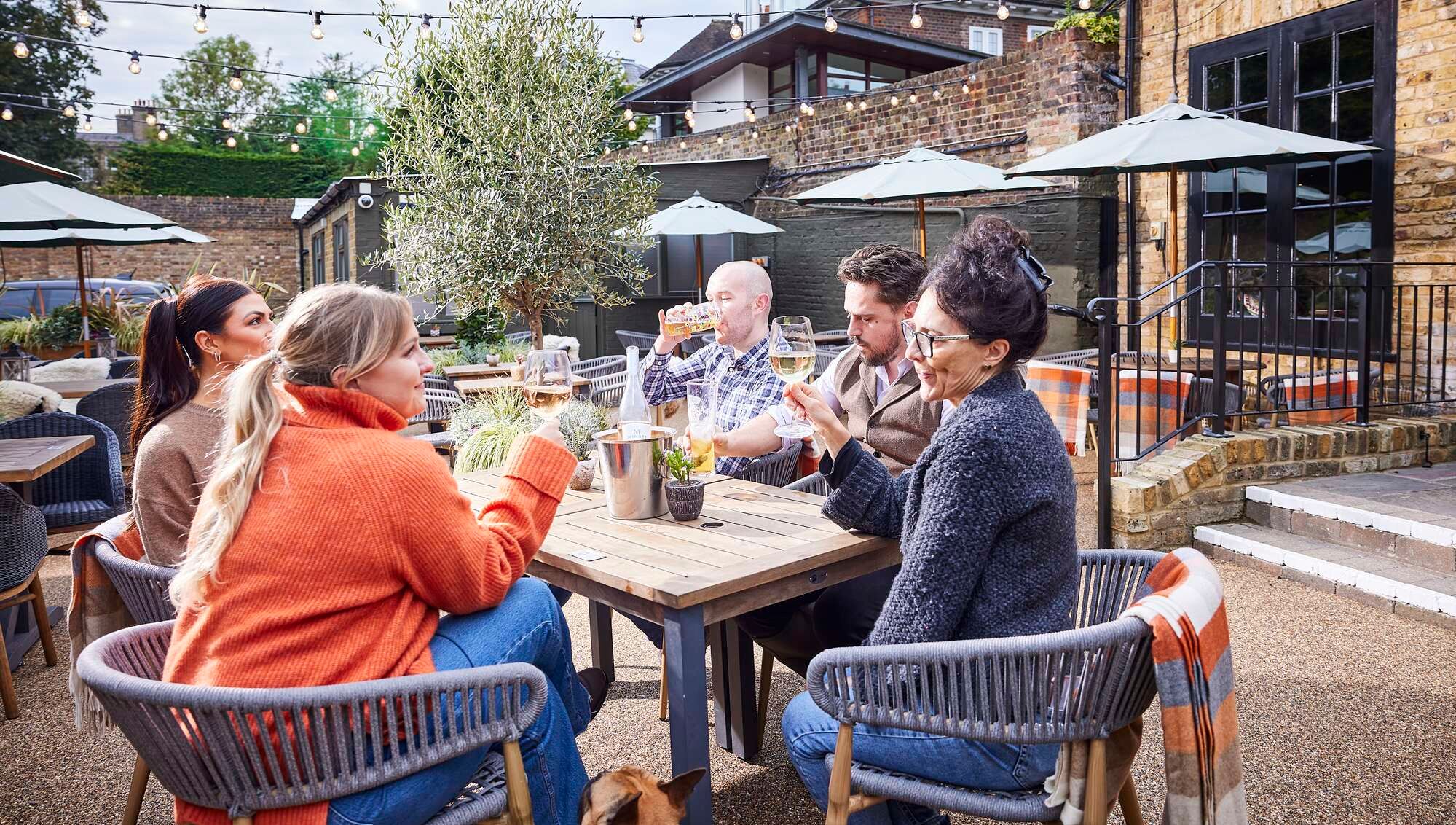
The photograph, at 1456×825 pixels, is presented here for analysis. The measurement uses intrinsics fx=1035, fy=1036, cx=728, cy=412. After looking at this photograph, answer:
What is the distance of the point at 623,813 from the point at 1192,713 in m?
0.97

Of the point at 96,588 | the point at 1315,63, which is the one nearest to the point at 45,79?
the point at 1315,63

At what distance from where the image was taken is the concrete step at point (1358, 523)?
4141 millimetres

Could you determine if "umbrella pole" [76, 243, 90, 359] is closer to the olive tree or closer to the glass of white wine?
the olive tree

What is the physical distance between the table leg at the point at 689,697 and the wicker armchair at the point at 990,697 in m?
0.29

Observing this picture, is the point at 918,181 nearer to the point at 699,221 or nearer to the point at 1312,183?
the point at 1312,183

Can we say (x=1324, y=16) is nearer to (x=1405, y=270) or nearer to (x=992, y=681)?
(x=1405, y=270)

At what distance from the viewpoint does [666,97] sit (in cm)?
2178

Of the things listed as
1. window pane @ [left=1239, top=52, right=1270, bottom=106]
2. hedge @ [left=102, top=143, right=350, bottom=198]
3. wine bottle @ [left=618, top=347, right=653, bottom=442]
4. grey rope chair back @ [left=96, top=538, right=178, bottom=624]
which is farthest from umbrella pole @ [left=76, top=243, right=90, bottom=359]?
hedge @ [left=102, top=143, right=350, bottom=198]

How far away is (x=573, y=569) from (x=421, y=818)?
59cm

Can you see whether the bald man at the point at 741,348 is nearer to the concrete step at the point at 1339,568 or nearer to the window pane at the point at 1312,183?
the concrete step at the point at 1339,568

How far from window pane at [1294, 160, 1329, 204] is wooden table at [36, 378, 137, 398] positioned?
25.5 feet

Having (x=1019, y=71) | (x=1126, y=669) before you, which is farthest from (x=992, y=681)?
(x=1019, y=71)

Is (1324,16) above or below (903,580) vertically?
above

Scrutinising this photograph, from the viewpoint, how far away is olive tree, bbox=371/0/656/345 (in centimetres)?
676
